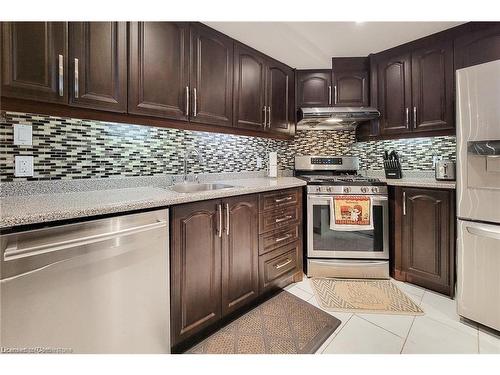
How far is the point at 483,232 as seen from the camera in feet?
4.76

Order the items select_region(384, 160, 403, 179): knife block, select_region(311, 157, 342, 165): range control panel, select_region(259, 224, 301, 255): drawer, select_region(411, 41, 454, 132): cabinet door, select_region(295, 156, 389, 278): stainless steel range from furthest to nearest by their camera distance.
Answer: select_region(311, 157, 342, 165): range control panel < select_region(384, 160, 403, 179): knife block < select_region(295, 156, 389, 278): stainless steel range < select_region(411, 41, 454, 132): cabinet door < select_region(259, 224, 301, 255): drawer

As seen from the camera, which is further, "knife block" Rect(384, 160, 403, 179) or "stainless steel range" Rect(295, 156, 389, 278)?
"knife block" Rect(384, 160, 403, 179)

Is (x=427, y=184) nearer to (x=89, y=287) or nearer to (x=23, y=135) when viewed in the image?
(x=89, y=287)

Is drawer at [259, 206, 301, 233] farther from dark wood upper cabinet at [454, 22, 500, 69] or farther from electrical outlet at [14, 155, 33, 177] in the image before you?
dark wood upper cabinet at [454, 22, 500, 69]

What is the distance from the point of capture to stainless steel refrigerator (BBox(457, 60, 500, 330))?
55.0 inches

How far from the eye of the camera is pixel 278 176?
2740 mm

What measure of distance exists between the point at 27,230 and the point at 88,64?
3.03 feet

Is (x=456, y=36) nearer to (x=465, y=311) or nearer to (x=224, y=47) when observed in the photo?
(x=224, y=47)

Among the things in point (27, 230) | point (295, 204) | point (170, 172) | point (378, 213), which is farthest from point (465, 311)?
point (27, 230)

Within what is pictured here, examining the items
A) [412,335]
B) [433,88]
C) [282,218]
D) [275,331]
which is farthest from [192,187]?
[433,88]

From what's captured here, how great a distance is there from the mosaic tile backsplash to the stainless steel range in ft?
2.44

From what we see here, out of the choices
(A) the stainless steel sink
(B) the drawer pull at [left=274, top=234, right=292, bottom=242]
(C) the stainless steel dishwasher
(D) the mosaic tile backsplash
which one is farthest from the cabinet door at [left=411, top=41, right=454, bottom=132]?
(C) the stainless steel dishwasher

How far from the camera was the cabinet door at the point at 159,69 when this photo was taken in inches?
54.9

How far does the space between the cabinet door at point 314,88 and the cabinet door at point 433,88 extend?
2.64 feet
